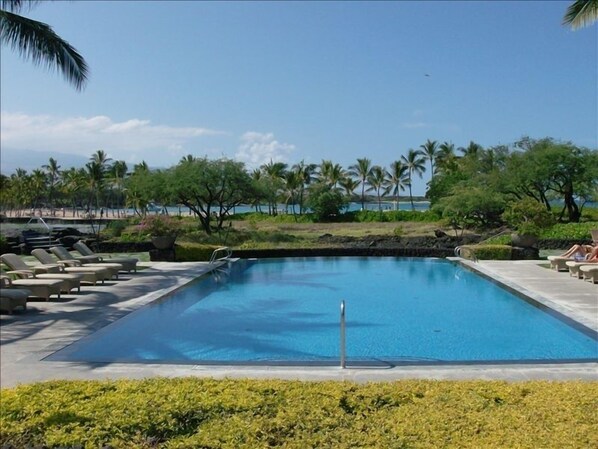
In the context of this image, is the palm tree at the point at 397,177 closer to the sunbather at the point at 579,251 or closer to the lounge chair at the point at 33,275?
the sunbather at the point at 579,251

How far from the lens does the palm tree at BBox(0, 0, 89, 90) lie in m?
13.9

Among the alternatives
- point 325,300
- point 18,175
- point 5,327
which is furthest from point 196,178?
point 18,175

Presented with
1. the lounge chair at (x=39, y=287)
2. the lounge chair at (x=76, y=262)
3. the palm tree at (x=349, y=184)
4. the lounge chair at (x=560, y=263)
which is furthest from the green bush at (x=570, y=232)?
the palm tree at (x=349, y=184)

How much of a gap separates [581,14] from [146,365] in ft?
41.8

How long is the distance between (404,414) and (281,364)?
3546mm

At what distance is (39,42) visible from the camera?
14.1m

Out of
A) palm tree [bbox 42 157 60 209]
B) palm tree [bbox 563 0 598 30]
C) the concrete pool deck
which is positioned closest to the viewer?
the concrete pool deck

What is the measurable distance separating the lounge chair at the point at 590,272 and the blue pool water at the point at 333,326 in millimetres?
2161

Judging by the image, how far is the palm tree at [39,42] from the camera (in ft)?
45.5

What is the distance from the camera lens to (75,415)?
4.42 meters

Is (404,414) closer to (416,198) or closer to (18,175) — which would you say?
(18,175)

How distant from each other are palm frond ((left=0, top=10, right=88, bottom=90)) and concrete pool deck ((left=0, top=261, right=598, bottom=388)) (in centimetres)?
562

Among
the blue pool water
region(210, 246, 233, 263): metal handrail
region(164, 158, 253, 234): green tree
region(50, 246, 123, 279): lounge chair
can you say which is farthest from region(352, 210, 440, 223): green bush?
region(50, 246, 123, 279): lounge chair

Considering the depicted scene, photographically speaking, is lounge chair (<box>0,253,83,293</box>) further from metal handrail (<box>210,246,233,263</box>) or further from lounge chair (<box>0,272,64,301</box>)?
metal handrail (<box>210,246,233,263</box>)
